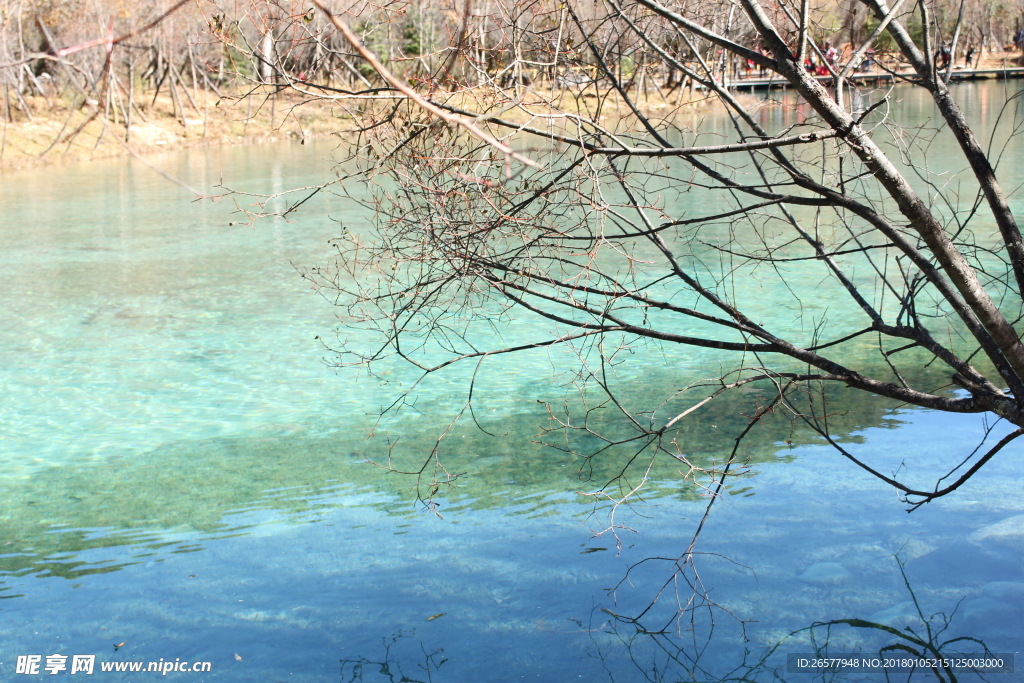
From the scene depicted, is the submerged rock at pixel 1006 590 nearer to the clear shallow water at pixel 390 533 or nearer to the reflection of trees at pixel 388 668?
the clear shallow water at pixel 390 533

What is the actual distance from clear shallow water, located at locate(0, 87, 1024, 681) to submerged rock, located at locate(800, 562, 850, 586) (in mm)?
12

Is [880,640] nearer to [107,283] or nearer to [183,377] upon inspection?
[183,377]

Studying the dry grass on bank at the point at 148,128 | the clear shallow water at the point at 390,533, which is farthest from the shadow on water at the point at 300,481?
the dry grass on bank at the point at 148,128

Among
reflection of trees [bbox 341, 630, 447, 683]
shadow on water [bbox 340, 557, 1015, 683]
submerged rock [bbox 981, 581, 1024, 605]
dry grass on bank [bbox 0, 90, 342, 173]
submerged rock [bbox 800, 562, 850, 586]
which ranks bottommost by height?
reflection of trees [bbox 341, 630, 447, 683]

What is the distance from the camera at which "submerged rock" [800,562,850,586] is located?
4.41m

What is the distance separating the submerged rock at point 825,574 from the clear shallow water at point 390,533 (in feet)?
0.04

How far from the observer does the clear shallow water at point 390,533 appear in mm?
4051

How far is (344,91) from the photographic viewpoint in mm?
3367

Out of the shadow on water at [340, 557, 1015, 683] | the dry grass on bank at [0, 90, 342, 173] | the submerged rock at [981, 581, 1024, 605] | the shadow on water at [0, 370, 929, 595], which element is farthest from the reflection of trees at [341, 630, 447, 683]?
the dry grass on bank at [0, 90, 342, 173]

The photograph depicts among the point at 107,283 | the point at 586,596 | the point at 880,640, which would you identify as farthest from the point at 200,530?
the point at 107,283

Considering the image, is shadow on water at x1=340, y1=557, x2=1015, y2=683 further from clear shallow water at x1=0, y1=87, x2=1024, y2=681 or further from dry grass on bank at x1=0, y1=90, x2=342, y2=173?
dry grass on bank at x1=0, y1=90, x2=342, y2=173

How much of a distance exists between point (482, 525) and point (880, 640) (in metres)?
2.08

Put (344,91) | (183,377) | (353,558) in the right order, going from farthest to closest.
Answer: (183,377), (353,558), (344,91)

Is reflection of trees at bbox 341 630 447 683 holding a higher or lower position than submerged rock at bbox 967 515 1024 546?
lower
